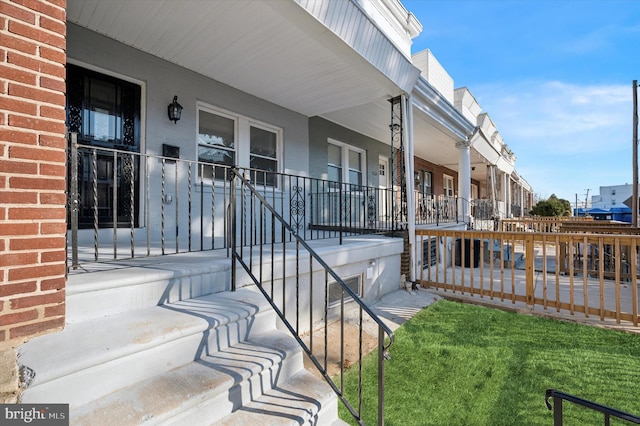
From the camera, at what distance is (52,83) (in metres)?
1.65

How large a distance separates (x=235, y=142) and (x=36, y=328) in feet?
14.2

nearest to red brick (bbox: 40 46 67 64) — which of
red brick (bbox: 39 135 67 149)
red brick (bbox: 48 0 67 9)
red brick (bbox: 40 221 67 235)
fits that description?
red brick (bbox: 48 0 67 9)

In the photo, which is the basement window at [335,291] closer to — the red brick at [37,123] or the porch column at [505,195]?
the red brick at [37,123]

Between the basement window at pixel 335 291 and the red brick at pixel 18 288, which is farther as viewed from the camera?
the basement window at pixel 335 291

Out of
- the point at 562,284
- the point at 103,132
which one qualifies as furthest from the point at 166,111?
the point at 562,284

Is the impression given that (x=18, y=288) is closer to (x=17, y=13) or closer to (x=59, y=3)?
(x=17, y=13)

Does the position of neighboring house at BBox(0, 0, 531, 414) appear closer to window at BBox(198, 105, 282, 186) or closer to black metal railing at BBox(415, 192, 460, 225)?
window at BBox(198, 105, 282, 186)

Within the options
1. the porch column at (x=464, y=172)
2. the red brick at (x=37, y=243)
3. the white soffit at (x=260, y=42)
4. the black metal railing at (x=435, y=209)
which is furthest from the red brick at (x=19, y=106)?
the porch column at (x=464, y=172)

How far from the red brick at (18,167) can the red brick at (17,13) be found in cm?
76

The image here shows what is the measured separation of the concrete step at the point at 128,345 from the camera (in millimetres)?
1392

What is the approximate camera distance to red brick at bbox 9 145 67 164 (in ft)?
5.02

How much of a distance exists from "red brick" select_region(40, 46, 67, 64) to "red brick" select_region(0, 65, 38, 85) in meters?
0.13

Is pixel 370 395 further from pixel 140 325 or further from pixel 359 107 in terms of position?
pixel 359 107

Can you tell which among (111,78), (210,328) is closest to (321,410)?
(210,328)
